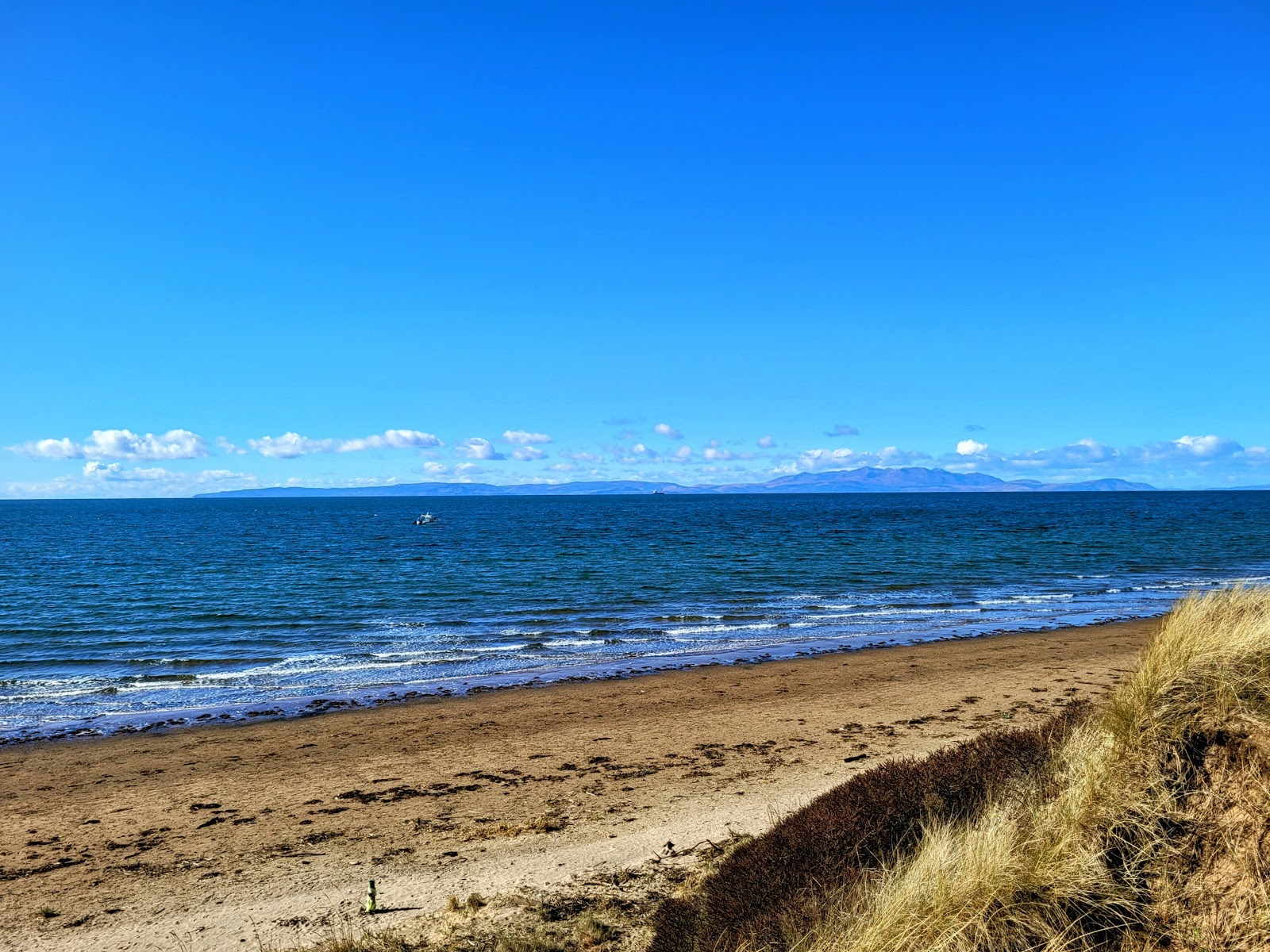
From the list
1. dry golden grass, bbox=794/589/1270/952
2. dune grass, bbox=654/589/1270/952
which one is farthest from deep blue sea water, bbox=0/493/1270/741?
dry golden grass, bbox=794/589/1270/952

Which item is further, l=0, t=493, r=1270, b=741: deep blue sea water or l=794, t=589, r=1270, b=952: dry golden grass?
l=0, t=493, r=1270, b=741: deep blue sea water

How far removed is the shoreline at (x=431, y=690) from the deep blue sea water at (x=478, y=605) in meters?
0.10

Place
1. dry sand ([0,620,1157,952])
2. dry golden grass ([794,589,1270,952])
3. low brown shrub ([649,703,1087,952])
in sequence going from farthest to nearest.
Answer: dry sand ([0,620,1157,952]) → low brown shrub ([649,703,1087,952]) → dry golden grass ([794,589,1270,952])

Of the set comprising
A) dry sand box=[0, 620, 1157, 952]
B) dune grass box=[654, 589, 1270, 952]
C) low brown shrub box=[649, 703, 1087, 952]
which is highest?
dune grass box=[654, 589, 1270, 952]

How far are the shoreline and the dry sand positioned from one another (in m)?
0.55

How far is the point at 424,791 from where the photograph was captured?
11.0m

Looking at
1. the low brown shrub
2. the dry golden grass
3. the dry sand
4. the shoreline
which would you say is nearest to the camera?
the dry golden grass

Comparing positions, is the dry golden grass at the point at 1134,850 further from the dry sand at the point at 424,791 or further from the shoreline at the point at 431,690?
the shoreline at the point at 431,690

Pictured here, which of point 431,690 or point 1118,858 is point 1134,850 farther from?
point 431,690

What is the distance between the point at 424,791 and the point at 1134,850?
8.46 m

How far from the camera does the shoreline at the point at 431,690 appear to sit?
15.1 m

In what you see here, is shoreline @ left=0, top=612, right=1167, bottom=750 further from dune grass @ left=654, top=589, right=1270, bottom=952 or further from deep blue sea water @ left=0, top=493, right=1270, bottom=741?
dune grass @ left=654, top=589, right=1270, bottom=952

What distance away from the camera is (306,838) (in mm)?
9359

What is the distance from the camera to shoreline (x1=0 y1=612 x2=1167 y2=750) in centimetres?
1505
